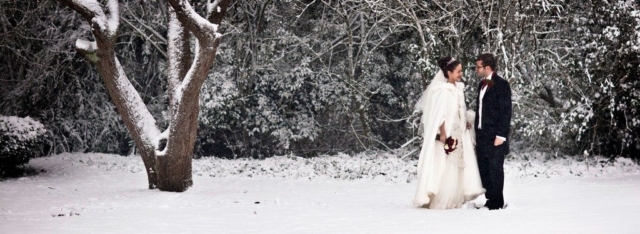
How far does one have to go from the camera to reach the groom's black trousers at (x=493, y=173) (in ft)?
29.9

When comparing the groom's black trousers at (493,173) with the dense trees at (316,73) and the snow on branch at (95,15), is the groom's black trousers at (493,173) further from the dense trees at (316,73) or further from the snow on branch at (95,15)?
the dense trees at (316,73)

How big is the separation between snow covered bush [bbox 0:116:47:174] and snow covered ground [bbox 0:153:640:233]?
20.9 inches

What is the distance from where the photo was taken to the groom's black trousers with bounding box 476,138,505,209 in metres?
9.10

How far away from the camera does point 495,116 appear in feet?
30.0

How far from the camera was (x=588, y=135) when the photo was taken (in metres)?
16.5

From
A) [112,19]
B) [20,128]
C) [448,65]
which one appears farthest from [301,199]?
[20,128]

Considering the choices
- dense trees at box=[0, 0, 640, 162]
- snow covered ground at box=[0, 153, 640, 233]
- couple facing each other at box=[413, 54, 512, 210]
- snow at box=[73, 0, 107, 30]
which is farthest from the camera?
dense trees at box=[0, 0, 640, 162]

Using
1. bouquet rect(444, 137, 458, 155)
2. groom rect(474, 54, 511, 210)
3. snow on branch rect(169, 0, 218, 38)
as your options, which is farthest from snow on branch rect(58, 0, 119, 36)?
groom rect(474, 54, 511, 210)

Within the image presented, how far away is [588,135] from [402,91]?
22.6 feet

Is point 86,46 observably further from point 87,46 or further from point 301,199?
point 301,199

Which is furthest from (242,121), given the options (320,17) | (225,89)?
(320,17)

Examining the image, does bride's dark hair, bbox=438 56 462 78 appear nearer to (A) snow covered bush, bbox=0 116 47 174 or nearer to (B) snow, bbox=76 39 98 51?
(B) snow, bbox=76 39 98 51

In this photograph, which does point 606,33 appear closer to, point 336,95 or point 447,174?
point 447,174

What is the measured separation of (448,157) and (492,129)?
0.62m
